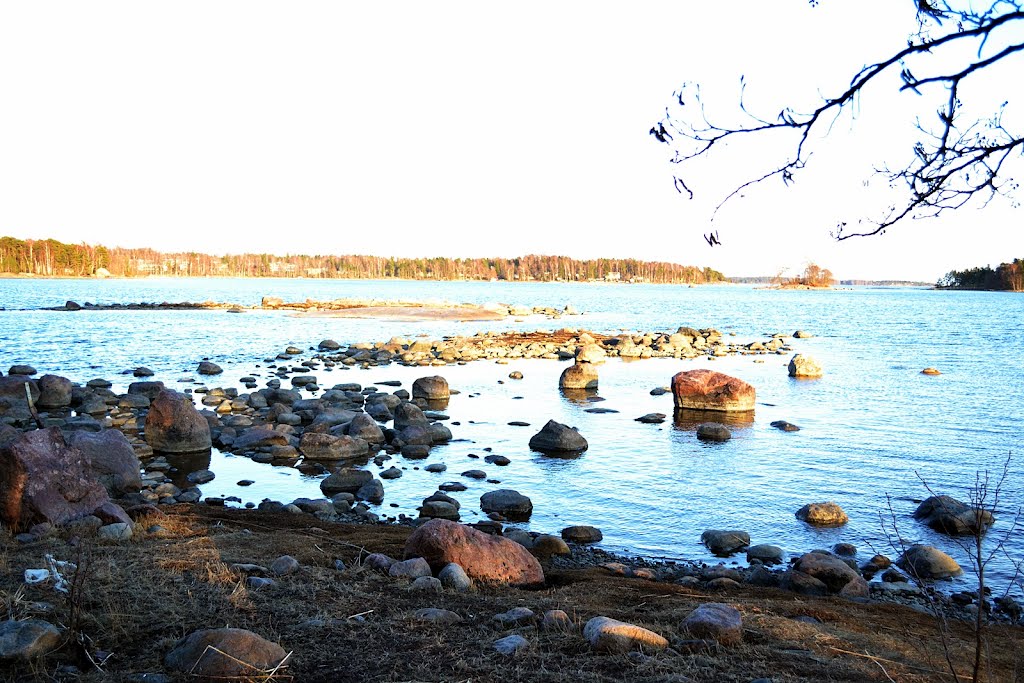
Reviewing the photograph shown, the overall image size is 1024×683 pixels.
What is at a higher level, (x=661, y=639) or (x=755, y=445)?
(x=661, y=639)

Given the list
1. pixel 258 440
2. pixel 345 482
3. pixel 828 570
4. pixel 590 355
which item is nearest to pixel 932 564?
pixel 828 570

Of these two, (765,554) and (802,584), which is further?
(765,554)

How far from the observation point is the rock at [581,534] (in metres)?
11.4

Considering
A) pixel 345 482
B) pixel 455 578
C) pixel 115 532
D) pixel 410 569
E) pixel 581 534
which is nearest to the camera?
pixel 455 578

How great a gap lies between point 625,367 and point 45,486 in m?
28.9

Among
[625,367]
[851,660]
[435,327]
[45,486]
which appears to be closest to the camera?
[851,660]

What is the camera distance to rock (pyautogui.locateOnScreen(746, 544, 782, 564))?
10.7 metres

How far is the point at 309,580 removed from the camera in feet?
24.0

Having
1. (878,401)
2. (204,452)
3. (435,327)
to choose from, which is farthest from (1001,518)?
(435,327)

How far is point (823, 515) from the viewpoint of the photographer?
12.5m

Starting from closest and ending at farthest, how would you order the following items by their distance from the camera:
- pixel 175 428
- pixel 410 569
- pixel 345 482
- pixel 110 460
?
pixel 410 569
pixel 110 460
pixel 345 482
pixel 175 428

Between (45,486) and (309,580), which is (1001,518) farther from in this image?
(45,486)

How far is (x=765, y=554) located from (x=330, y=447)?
31.4 ft

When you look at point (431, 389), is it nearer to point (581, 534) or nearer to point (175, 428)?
point (175, 428)
